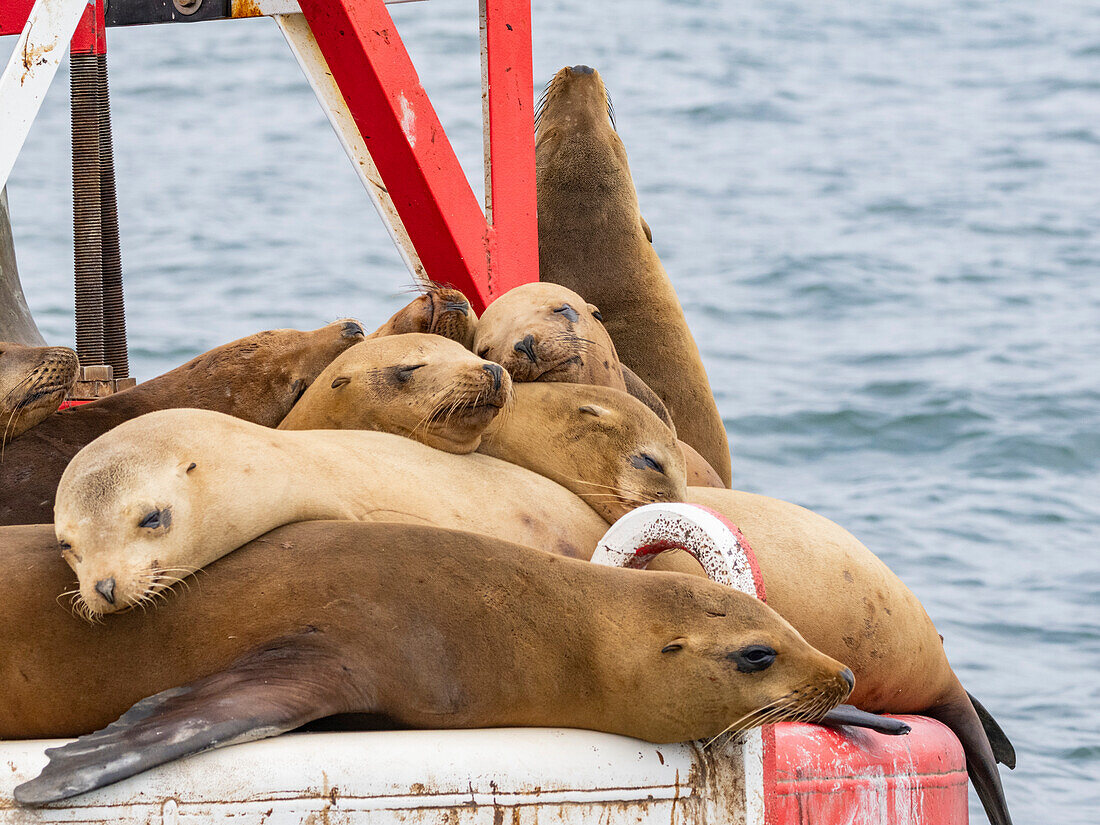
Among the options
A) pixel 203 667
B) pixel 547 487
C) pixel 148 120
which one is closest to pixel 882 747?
pixel 547 487

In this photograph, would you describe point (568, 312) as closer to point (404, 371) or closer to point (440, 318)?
point (440, 318)

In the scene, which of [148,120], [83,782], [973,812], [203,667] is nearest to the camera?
[83,782]

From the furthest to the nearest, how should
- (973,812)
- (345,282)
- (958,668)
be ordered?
(345,282) < (958,668) < (973,812)

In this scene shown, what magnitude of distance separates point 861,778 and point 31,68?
2153mm

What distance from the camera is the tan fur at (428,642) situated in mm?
2199

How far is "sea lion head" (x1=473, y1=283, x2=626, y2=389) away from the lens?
336 centimetres

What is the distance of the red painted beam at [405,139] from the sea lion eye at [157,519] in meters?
1.80

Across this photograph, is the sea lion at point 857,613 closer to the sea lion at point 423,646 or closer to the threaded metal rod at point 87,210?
the sea lion at point 423,646

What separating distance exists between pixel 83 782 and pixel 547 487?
136 centimetres

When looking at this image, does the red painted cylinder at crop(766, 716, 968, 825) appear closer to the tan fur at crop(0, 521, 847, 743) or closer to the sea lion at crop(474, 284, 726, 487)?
the tan fur at crop(0, 521, 847, 743)

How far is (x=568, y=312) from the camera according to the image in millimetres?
3533

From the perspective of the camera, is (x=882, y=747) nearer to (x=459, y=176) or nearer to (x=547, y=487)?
(x=547, y=487)

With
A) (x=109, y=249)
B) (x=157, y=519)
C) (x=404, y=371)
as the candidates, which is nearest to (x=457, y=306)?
(x=404, y=371)

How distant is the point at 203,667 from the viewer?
2.20 m
